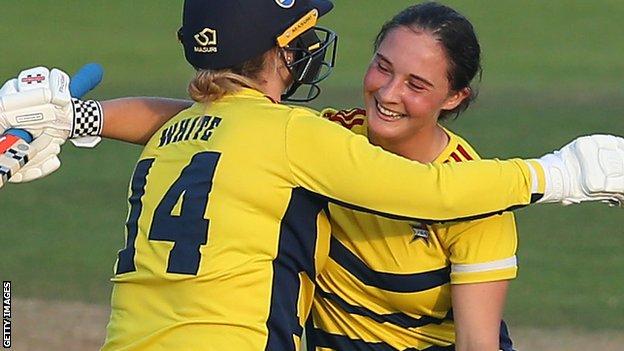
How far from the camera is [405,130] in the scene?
401 centimetres

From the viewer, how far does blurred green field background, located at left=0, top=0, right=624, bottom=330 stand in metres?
8.52

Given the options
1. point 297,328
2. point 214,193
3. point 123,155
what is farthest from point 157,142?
point 123,155

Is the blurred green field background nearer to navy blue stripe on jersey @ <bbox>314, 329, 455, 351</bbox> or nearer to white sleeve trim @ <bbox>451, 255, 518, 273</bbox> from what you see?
navy blue stripe on jersey @ <bbox>314, 329, 455, 351</bbox>

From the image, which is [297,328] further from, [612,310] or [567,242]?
[567,242]

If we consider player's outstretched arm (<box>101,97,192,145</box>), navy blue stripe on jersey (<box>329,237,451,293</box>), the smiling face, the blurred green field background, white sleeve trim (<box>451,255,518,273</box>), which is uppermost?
the smiling face

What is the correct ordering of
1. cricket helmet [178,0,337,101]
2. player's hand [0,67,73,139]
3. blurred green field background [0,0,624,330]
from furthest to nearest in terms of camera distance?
1. blurred green field background [0,0,624,330]
2. player's hand [0,67,73,139]
3. cricket helmet [178,0,337,101]

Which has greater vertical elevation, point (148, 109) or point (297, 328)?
point (148, 109)

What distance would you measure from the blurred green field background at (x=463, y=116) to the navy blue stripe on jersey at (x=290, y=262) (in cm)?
415

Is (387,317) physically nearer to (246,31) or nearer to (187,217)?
(187,217)

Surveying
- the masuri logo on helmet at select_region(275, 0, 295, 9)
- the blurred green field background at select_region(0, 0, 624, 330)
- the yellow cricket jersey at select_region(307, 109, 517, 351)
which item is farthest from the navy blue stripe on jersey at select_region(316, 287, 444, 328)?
the blurred green field background at select_region(0, 0, 624, 330)

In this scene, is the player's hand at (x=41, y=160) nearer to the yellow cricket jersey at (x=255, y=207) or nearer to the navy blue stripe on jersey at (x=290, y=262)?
the yellow cricket jersey at (x=255, y=207)

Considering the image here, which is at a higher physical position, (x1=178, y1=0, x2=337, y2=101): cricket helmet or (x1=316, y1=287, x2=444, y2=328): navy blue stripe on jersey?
(x1=178, y1=0, x2=337, y2=101): cricket helmet

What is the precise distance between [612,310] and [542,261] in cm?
112

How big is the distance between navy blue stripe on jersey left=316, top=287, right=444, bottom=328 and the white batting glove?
897 mm
